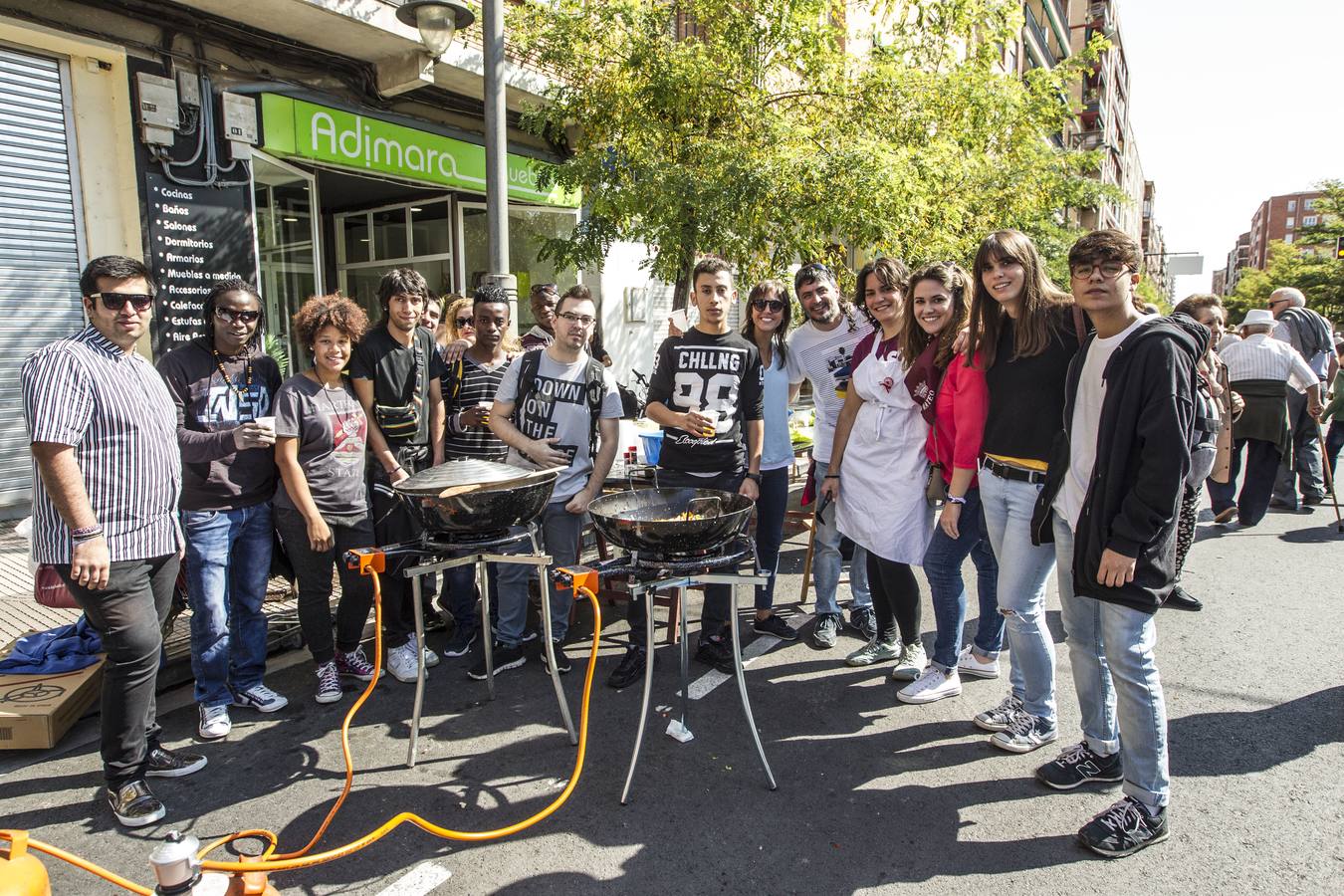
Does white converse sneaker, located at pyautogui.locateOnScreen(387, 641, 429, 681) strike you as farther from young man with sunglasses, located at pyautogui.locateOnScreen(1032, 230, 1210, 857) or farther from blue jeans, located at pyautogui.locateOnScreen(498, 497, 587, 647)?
young man with sunglasses, located at pyautogui.locateOnScreen(1032, 230, 1210, 857)

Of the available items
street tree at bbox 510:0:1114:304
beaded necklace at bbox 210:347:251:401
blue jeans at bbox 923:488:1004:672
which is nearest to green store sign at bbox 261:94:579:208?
street tree at bbox 510:0:1114:304

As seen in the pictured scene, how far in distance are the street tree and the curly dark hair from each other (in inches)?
123

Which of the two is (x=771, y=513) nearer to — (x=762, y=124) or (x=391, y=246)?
(x=762, y=124)

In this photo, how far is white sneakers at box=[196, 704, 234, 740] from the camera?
3426mm

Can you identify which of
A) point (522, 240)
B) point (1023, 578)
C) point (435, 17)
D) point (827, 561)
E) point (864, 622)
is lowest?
point (864, 622)

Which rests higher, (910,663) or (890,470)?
(890,470)

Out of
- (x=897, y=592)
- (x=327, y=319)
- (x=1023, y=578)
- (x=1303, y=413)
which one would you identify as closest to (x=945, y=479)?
(x=897, y=592)

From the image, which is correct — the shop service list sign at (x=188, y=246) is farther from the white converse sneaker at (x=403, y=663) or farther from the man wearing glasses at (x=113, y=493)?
the man wearing glasses at (x=113, y=493)

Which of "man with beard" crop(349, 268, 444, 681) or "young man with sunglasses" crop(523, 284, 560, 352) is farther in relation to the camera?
"young man with sunglasses" crop(523, 284, 560, 352)

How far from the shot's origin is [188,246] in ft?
23.0

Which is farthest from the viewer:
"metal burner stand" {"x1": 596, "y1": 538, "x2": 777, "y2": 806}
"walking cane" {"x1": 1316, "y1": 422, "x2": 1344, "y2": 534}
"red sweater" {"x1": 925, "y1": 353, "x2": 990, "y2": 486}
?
"walking cane" {"x1": 1316, "y1": 422, "x2": 1344, "y2": 534}

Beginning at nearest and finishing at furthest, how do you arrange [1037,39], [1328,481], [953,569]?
[953,569]
[1328,481]
[1037,39]

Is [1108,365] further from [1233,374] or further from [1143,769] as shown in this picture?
[1233,374]

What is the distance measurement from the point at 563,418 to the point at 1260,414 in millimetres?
6619
